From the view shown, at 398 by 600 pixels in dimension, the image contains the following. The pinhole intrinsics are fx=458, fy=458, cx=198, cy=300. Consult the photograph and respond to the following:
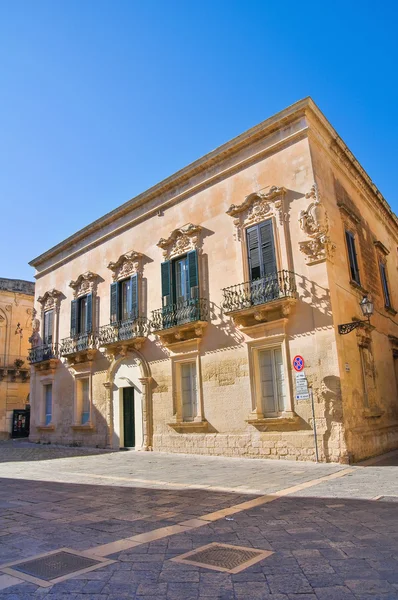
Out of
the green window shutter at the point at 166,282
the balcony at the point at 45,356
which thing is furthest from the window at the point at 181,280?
the balcony at the point at 45,356

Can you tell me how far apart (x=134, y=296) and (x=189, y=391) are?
4.41m

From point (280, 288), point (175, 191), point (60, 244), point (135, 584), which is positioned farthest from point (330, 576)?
point (60, 244)

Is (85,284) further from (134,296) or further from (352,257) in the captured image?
(352,257)

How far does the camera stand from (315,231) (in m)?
12.6

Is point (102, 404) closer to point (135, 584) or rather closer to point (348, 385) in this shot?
point (348, 385)

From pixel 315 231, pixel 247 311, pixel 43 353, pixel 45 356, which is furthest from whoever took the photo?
pixel 43 353

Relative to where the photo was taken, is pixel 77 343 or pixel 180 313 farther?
pixel 77 343

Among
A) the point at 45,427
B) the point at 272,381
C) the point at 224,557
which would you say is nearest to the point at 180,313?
the point at 272,381

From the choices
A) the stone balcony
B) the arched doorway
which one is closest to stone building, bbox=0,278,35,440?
the arched doorway

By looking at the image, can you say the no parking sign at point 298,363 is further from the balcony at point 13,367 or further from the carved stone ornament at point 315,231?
the balcony at point 13,367

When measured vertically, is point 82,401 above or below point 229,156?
below

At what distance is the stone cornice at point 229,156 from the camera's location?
44.9 ft

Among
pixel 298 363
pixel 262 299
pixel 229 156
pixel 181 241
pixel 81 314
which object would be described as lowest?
pixel 298 363

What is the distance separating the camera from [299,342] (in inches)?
490
